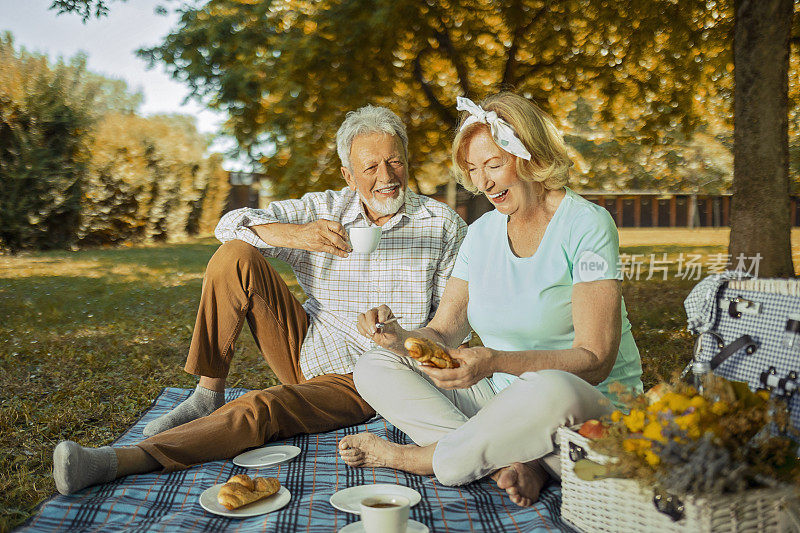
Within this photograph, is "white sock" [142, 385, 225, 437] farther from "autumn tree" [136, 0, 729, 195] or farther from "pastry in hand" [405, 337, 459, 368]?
"autumn tree" [136, 0, 729, 195]

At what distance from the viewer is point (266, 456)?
10.0 feet

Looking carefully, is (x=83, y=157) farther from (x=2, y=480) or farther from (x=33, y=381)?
(x=2, y=480)

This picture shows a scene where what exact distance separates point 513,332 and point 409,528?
91 centimetres

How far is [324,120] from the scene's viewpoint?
8.26 metres

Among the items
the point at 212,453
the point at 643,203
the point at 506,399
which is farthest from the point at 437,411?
the point at 643,203

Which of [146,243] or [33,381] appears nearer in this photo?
[33,381]

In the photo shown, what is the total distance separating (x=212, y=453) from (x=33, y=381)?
3.06 meters

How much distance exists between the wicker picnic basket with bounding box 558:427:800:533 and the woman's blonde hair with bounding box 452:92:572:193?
1043 millimetres

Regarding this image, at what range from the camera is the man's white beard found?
11.8 feet

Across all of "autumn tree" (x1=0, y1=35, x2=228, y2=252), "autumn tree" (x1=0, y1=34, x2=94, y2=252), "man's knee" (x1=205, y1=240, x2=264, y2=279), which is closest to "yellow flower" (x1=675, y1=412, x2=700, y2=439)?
"man's knee" (x1=205, y1=240, x2=264, y2=279)

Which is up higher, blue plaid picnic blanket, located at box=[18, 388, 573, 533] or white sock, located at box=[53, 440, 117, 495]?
white sock, located at box=[53, 440, 117, 495]

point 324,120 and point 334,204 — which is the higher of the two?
point 324,120

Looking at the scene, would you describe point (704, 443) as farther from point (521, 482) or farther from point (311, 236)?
point (311, 236)

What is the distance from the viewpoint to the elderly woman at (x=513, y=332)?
7.84ft
